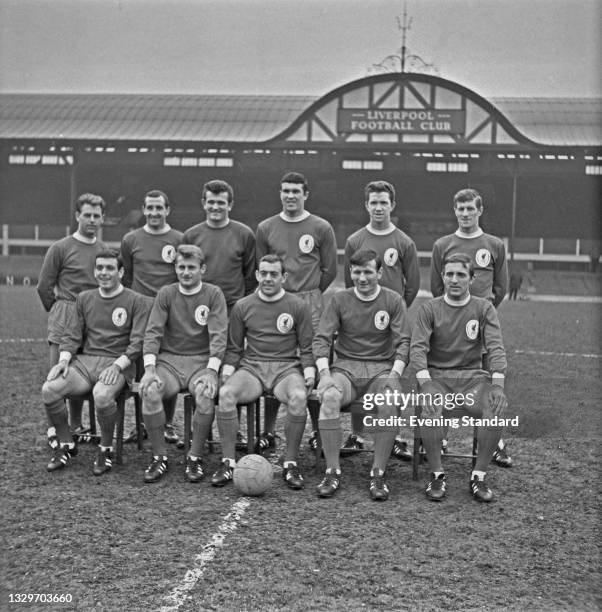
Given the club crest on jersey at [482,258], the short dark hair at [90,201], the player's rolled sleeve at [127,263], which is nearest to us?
the club crest on jersey at [482,258]

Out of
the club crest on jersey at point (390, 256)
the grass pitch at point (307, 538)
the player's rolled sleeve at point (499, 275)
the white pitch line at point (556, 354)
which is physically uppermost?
the club crest on jersey at point (390, 256)

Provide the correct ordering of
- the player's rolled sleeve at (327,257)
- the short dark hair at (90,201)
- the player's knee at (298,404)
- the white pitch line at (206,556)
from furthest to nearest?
the player's rolled sleeve at (327,257) → the short dark hair at (90,201) → the player's knee at (298,404) → the white pitch line at (206,556)

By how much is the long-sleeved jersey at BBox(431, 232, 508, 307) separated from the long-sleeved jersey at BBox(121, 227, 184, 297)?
6.58 ft

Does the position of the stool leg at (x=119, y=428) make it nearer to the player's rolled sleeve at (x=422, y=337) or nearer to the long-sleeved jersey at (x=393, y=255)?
the long-sleeved jersey at (x=393, y=255)

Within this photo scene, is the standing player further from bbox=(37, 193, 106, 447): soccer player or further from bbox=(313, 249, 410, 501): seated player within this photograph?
bbox=(313, 249, 410, 501): seated player

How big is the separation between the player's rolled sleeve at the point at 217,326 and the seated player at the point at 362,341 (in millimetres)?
660

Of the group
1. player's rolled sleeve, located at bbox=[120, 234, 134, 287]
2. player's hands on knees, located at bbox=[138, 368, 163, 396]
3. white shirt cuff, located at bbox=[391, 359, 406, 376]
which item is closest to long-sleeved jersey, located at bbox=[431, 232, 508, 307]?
white shirt cuff, located at bbox=[391, 359, 406, 376]

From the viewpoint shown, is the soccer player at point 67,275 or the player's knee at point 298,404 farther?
the soccer player at point 67,275

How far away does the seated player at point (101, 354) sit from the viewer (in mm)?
5195

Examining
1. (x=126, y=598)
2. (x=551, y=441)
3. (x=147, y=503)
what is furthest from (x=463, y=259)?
(x=126, y=598)

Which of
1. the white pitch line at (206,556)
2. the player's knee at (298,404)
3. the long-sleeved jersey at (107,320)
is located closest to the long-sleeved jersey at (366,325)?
the player's knee at (298,404)

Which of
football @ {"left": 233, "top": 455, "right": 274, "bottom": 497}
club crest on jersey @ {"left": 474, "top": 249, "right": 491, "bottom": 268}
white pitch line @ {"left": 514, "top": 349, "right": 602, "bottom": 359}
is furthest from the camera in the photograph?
white pitch line @ {"left": 514, "top": 349, "right": 602, "bottom": 359}

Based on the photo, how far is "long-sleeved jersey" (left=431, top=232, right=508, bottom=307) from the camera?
5.59 metres

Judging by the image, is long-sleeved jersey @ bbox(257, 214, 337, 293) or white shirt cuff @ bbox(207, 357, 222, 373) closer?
white shirt cuff @ bbox(207, 357, 222, 373)
